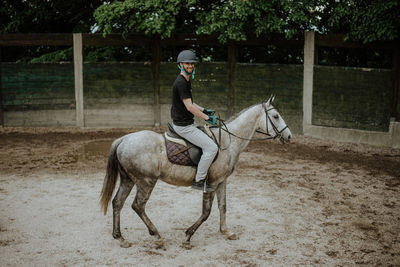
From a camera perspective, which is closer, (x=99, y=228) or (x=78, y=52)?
(x=99, y=228)

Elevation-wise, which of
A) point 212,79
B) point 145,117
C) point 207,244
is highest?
point 212,79

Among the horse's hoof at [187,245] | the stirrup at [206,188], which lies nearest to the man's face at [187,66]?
the stirrup at [206,188]

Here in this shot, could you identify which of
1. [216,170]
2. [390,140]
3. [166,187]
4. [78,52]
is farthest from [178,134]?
[78,52]

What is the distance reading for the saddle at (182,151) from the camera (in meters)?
5.88

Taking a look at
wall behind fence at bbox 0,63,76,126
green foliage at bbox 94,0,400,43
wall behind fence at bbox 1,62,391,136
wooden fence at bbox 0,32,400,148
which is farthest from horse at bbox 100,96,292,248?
wall behind fence at bbox 0,63,76,126

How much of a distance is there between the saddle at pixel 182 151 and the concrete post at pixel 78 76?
895 centimetres

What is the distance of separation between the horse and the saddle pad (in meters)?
0.06

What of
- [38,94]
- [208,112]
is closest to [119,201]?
[208,112]

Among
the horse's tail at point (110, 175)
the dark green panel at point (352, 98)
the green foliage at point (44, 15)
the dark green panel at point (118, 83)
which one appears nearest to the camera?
the horse's tail at point (110, 175)

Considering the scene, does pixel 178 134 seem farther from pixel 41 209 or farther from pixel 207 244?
pixel 41 209

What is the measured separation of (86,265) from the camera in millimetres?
5273

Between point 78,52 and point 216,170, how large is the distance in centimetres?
945

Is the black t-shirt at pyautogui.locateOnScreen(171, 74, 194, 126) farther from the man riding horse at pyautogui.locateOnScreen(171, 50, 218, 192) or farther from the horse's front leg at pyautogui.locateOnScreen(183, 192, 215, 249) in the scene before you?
the horse's front leg at pyautogui.locateOnScreen(183, 192, 215, 249)

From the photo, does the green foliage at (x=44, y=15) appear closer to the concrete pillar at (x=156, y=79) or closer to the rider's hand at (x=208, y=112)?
the concrete pillar at (x=156, y=79)
